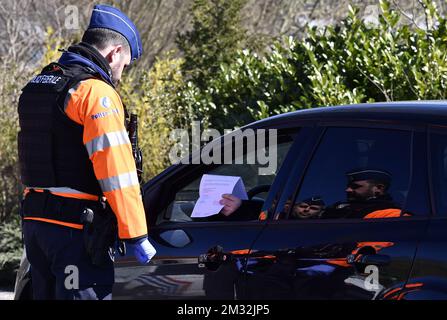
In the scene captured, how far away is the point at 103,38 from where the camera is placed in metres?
4.08

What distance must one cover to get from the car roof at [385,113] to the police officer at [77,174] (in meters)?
0.87

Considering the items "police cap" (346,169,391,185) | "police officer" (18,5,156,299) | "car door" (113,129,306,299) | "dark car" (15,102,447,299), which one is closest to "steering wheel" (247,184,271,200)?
"car door" (113,129,306,299)

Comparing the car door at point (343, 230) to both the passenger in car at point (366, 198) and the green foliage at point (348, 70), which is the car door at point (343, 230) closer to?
the passenger in car at point (366, 198)

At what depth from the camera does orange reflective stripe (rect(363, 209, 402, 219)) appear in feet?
11.9

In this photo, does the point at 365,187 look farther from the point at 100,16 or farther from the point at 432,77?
the point at 432,77

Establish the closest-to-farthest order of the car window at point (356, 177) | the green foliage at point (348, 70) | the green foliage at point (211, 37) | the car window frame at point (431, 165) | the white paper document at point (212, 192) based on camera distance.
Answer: the car window frame at point (431, 165)
the car window at point (356, 177)
the white paper document at point (212, 192)
the green foliage at point (348, 70)
the green foliage at point (211, 37)

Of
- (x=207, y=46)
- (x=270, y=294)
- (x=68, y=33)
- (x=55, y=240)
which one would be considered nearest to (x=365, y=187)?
(x=270, y=294)

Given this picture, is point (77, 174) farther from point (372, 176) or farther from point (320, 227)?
point (372, 176)

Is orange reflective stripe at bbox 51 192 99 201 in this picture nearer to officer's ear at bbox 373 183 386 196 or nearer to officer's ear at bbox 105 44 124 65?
officer's ear at bbox 105 44 124 65

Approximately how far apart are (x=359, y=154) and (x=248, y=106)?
15.6 feet

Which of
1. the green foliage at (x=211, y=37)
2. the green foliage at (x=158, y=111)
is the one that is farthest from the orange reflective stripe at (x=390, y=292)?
→ the green foliage at (x=211, y=37)

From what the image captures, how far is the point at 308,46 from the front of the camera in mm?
8281

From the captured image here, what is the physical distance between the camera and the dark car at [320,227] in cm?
350

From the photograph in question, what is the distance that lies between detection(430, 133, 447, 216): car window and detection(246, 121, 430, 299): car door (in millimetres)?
43
